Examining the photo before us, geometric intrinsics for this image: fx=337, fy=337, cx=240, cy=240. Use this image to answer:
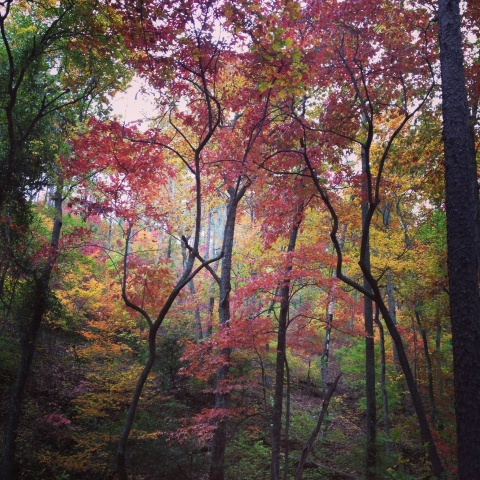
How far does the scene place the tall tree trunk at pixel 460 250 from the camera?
342 centimetres

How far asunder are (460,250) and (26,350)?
8.31 m

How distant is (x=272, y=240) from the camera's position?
305 inches

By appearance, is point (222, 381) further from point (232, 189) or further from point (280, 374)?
point (232, 189)

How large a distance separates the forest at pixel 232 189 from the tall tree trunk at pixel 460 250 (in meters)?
0.02

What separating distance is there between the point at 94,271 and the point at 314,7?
13.4 m

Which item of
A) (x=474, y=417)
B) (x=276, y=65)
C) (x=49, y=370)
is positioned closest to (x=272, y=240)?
(x=276, y=65)

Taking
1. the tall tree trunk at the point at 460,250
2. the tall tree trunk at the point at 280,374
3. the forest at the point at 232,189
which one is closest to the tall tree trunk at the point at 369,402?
the forest at the point at 232,189

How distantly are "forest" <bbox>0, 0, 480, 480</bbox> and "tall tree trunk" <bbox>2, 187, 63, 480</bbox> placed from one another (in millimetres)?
42

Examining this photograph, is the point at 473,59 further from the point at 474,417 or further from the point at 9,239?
the point at 9,239

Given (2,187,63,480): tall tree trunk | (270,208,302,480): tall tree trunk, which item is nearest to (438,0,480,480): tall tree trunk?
(270,208,302,480): tall tree trunk

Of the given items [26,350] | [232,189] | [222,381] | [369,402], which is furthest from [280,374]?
[26,350]

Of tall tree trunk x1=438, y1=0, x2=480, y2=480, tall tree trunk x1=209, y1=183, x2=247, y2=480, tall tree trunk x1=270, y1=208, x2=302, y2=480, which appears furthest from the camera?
tall tree trunk x1=209, y1=183, x2=247, y2=480

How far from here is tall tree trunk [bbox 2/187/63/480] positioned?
6602 mm

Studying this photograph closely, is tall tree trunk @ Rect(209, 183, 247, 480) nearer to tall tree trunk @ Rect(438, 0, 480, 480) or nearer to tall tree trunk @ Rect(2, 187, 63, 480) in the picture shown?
tall tree trunk @ Rect(438, 0, 480, 480)
